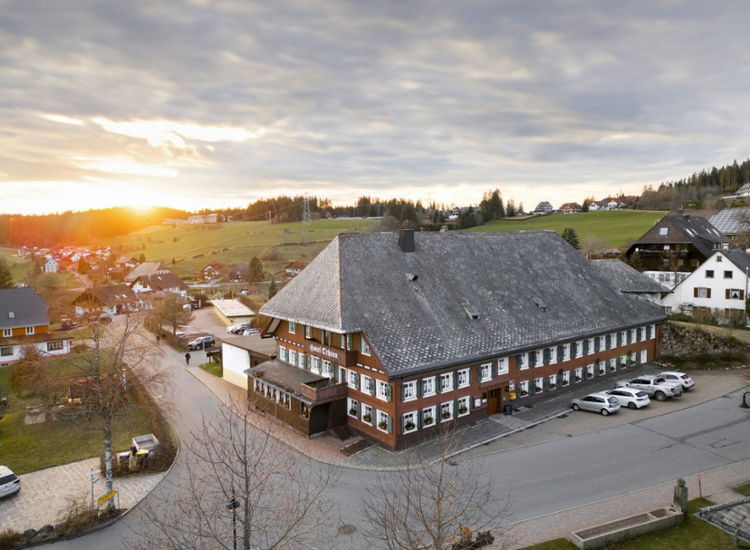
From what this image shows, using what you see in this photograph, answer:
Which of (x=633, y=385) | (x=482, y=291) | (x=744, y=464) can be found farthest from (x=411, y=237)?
(x=744, y=464)

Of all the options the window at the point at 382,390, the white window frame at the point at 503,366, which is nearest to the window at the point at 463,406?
the white window frame at the point at 503,366

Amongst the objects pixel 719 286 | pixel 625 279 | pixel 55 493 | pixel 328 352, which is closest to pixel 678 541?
pixel 328 352

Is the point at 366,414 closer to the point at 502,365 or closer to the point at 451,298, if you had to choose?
the point at 502,365

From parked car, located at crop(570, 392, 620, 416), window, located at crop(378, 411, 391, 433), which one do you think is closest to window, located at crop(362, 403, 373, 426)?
window, located at crop(378, 411, 391, 433)

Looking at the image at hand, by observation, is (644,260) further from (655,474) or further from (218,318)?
(218,318)

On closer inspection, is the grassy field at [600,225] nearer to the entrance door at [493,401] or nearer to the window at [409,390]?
the entrance door at [493,401]

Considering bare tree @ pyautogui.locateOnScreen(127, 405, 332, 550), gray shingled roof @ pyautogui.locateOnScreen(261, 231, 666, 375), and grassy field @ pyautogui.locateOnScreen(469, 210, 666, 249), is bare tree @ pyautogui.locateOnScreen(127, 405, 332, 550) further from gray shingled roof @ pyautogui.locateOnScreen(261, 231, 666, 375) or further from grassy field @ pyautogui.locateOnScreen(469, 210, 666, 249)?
grassy field @ pyautogui.locateOnScreen(469, 210, 666, 249)
